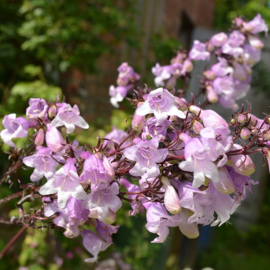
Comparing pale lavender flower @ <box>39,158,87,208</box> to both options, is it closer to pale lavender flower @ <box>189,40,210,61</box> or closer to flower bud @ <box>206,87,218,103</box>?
flower bud @ <box>206,87,218,103</box>

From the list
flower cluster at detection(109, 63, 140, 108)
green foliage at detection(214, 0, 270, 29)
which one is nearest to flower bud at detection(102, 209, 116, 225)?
flower cluster at detection(109, 63, 140, 108)

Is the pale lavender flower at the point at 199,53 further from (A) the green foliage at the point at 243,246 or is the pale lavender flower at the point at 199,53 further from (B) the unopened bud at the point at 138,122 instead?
(A) the green foliage at the point at 243,246

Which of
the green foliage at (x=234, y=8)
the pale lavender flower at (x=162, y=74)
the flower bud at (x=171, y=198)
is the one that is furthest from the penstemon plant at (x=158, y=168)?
the green foliage at (x=234, y=8)

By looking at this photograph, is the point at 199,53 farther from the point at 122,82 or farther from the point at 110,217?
the point at 110,217

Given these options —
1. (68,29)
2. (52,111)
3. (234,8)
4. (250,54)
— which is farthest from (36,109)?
(234,8)

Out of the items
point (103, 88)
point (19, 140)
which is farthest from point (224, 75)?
point (103, 88)

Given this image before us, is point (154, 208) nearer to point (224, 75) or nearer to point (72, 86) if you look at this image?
point (224, 75)
